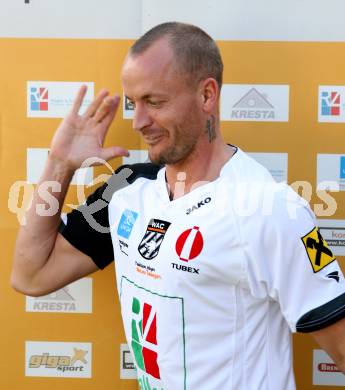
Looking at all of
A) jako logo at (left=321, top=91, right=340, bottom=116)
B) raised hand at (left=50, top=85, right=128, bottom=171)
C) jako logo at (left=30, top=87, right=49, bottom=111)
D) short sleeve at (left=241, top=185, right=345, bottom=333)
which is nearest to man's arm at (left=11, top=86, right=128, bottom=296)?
raised hand at (left=50, top=85, right=128, bottom=171)

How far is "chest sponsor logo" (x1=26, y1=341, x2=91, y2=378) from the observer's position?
1896 mm

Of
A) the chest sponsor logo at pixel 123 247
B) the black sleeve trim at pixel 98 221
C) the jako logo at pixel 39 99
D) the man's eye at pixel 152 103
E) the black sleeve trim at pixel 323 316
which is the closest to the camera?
the black sleeve trim at pixel 323 316

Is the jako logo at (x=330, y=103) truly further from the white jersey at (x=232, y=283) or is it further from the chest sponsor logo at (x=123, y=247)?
the chest sponsor logo at (x=123, y=247)

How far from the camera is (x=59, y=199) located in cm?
158

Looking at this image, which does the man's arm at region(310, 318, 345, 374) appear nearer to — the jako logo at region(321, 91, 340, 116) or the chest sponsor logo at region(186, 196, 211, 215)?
the chest sponsor logo at region(186, 196, 211, 215)

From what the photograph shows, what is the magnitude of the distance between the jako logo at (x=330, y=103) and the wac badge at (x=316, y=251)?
563mm

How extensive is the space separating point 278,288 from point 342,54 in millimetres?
831

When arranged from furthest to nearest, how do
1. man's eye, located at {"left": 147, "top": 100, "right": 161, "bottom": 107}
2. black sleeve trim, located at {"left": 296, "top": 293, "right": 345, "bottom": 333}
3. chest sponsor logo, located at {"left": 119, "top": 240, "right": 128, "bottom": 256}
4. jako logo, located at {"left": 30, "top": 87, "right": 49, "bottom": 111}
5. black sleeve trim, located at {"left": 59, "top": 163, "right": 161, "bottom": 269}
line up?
jako logo, located at {"left": 30, "top": 87, "right": 49, "bottom": 111} → black sleeve trim, located at {"left": 59, "top": 163, "right": 161, "bottom": 269} → chest sponsor logo, located at {"left": 119, "top": 240, "right": 128, "bottom": 256} → man's eye, located at {"left": 147, "top": 100, "right": 161, "bottom": 107} → black sleeve trim, located at {"left": 296, "top": 293, "right": 345, "bottom": 333}

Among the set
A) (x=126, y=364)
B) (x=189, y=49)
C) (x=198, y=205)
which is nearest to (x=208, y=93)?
(x=189, y=49)

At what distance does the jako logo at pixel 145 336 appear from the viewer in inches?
56.9

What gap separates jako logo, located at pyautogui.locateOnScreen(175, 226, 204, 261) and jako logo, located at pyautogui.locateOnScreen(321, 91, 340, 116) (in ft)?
2.16

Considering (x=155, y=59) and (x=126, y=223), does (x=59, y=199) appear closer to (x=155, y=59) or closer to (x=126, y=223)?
(x=126, y=223)

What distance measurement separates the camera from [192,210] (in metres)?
1.43

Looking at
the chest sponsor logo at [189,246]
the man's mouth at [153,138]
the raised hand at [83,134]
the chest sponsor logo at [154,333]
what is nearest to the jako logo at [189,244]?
the chest sponsor logo at [189,246]
